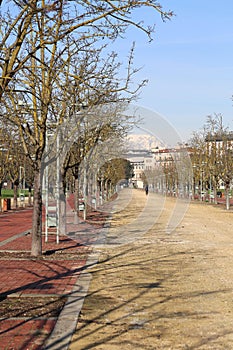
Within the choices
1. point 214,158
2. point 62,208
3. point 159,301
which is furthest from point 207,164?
point 159,301

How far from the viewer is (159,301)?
9.47 m

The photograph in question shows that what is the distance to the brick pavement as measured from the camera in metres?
7.33

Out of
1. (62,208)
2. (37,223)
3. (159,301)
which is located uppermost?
(62,208)

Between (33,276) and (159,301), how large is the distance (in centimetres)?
360

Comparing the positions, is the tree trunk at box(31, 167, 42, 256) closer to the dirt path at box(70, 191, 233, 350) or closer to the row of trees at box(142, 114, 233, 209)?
the dirt path at box(70, 191, 233, 350)

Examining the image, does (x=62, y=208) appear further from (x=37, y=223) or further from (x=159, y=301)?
(x=159, y=301)

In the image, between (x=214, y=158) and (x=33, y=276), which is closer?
(x=33, y=276)

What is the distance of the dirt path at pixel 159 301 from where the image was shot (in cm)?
711

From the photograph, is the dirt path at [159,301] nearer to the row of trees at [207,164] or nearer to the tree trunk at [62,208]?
the tree trunk at [62,208]

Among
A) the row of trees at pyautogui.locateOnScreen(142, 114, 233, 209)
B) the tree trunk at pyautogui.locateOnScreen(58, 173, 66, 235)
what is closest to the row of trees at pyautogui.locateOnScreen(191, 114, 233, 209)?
the row of trees at pyautogui.locateOnScreen(142, 114, 233, 209)

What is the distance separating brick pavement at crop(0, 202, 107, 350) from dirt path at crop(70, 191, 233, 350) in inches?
20.1

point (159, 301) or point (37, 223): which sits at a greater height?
point (37, 223)

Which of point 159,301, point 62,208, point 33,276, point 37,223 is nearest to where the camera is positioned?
point 159,301

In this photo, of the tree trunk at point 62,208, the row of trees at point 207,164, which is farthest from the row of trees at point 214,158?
the tree trunk at point 62,208
